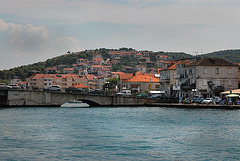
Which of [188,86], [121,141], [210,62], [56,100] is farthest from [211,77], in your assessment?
[121,141]

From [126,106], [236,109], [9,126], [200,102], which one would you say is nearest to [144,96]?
[126,106]

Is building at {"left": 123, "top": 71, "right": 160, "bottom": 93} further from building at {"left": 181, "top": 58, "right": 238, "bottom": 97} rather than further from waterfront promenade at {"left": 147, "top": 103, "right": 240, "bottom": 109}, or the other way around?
waterfront promenade at {"left": 147, "top": 103, "right": 240, "bottom": 109}

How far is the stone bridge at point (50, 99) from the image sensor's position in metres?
108

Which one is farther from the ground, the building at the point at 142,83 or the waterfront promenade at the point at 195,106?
the building at the point at 142,83

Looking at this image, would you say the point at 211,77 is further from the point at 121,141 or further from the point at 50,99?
the point at 121,141

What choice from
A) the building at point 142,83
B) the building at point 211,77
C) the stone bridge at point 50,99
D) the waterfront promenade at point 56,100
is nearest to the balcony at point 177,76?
the building at point 211,77

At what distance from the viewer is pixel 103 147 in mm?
41469

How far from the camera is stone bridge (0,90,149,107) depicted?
10838cm

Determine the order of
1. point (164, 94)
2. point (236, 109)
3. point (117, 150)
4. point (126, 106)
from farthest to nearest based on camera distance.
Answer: point (164, 94)
point (126, 106)
point (236, 109)
point (117, 150)

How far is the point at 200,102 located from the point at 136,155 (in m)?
65.9

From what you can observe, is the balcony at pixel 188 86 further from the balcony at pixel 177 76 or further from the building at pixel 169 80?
the building at pixel 169 80

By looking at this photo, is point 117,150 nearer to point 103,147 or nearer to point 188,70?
point 103,147

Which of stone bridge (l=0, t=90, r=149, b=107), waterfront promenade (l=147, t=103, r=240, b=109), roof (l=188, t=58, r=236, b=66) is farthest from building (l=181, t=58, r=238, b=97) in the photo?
stone bridge (l=0, t=90, r=149, b=107)

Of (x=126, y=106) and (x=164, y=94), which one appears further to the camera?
(x=164, y=94)
